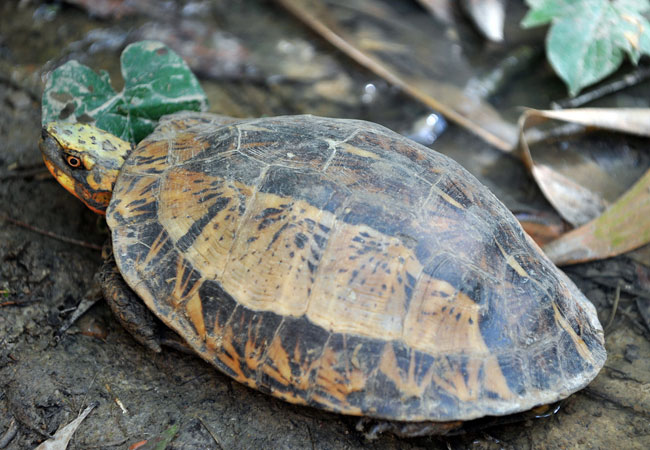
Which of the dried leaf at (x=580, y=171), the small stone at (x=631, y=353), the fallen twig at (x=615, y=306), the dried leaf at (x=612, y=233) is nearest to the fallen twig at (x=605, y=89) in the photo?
the dried leaf at (x=580, y=171)

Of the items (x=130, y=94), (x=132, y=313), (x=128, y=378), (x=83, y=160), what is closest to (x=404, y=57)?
(x=130, y=94)

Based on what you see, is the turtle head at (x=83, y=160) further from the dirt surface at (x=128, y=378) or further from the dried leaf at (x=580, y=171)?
the dried leaf at (x=580, y=171)

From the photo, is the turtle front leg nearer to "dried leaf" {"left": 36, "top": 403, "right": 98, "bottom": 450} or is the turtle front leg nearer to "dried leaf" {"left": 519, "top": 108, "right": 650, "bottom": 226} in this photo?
"dried leaf" {"left": 36, "top": 403, "right": 98, "bottom": 450}

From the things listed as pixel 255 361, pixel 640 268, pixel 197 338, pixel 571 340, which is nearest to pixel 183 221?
pixel 197 338

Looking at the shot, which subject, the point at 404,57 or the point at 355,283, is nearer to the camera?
the point at 355,283

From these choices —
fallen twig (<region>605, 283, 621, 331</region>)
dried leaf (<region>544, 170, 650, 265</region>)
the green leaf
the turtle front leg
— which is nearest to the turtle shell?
the turtle front leg

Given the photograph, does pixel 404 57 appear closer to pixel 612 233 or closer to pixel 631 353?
pixel 612 233
